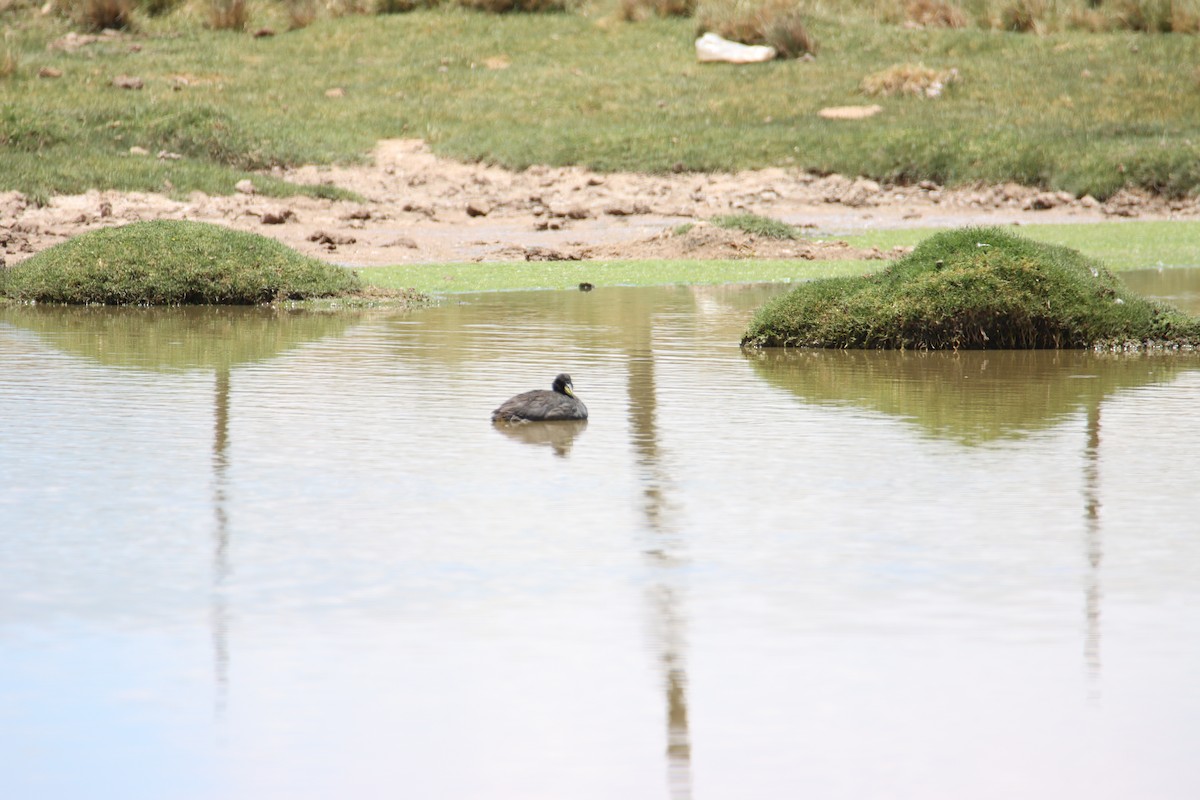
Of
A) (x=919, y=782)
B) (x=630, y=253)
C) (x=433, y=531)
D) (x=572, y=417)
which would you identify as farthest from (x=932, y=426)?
(x=630, y=253)

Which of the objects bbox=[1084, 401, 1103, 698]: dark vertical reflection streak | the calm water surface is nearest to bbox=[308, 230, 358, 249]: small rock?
the calm water surface

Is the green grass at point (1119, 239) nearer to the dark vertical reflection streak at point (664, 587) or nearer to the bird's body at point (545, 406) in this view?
the dark vertical reflection streak at point (664, 587)

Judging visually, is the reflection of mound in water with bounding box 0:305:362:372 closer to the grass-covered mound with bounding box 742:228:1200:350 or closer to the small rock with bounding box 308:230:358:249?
the grass-covered mound with bounding box 742:228:1200:350

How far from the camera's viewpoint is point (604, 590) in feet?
19.4

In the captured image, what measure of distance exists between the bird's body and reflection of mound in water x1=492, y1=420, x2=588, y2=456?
3cm

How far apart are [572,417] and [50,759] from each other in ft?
16.4

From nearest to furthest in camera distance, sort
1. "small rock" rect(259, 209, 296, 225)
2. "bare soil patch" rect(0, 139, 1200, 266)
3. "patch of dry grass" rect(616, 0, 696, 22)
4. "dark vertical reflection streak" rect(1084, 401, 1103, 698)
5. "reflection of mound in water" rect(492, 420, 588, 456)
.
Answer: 1. "dark vertical reflection streak" rect(1084, 401, 1103, 698)
2. "reflection of mound in water" rect(492, 420, 588, 456)
3. "bare soil patch" rect(0, 139, 1200, 266)
4. "small rock" rect(259, 209, 296, 225)
5. "patch of dry grass" rect(616, 0, 696, 22)

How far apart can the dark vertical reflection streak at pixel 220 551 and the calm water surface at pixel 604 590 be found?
0.02 meters

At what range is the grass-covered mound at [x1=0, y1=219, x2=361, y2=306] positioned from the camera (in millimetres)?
16266

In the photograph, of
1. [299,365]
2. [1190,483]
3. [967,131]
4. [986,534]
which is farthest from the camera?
[967,131]

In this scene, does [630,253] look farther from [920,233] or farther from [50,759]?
[50,759]

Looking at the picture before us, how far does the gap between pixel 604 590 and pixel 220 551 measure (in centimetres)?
145

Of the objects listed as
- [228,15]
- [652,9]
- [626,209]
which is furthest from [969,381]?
[228,15]

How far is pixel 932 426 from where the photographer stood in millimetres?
9164
